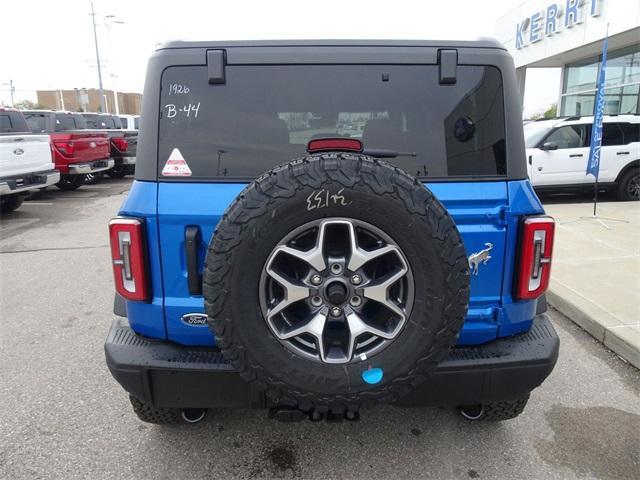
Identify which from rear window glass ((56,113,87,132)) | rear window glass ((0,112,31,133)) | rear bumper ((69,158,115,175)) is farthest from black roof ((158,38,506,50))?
rear window glass ((56,113,87,132))

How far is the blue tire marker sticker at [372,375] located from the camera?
6.03ft

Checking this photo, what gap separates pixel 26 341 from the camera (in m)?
3.88

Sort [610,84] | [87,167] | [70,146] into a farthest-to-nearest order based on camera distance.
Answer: [610,84]
[87,167]
[70,146]

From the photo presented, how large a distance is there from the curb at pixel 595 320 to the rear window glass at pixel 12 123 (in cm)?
1019

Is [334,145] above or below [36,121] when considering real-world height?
below

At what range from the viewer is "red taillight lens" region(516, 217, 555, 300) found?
2092 millimetres

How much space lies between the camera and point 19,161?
8.53 meters

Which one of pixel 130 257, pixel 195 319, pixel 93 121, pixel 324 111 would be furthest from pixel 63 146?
pixel 324 111

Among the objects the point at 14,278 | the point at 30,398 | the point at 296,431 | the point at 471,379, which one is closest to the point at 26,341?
the point at 30,398

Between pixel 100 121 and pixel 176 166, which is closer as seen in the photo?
pixel 176 166

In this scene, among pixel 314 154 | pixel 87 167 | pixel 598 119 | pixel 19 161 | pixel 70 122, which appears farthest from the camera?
pixel 70 122

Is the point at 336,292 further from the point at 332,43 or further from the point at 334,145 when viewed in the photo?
the point at 332,43

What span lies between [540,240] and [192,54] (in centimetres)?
178

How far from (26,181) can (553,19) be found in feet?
55.3
